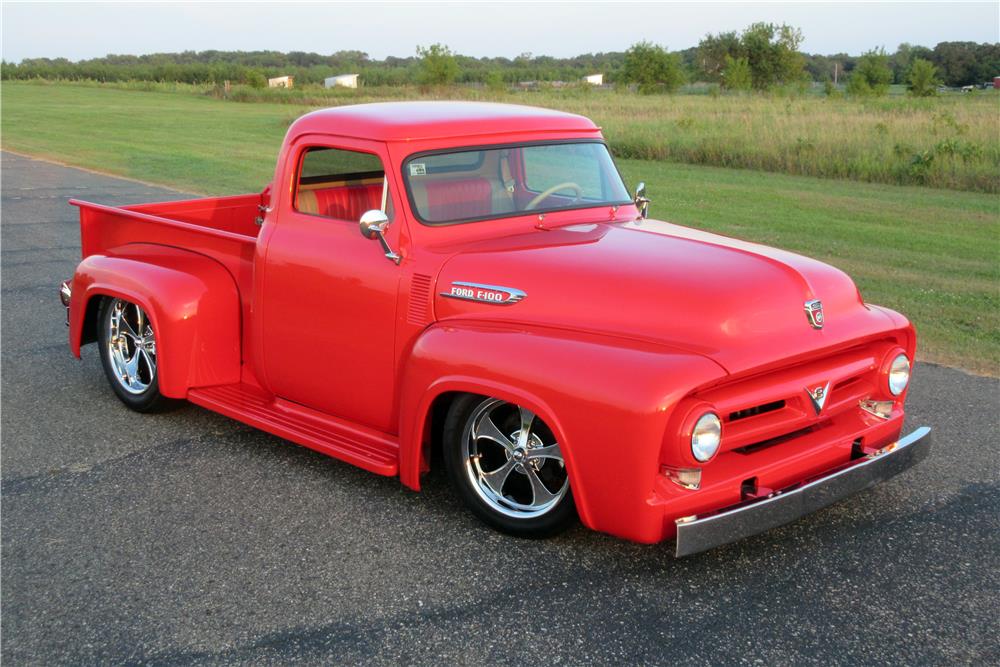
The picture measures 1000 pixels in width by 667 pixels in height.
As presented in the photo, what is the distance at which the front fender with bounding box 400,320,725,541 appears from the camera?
3.71 m

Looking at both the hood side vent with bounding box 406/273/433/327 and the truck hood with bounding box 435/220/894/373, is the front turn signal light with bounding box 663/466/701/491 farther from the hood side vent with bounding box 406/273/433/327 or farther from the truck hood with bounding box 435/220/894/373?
the hood side vent with bounding box 406/273/433/327

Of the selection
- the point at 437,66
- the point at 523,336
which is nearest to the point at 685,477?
the point at 523,336

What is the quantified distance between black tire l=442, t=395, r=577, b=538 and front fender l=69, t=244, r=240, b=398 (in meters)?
1.86

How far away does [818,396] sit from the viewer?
4133 mm

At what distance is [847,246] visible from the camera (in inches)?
469

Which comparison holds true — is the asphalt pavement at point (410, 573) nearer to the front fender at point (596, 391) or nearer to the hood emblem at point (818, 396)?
the front fender at point (596, 391)

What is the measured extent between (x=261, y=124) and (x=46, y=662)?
33549 mm

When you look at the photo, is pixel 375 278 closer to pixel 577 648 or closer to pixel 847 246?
pixel 577 648

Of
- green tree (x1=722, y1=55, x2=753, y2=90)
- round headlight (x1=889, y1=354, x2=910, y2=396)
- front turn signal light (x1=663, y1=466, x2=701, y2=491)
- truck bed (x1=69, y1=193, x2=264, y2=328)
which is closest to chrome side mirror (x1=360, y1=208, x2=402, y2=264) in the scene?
truck bed (x1=69, y1=193, x2=264, y2=328)

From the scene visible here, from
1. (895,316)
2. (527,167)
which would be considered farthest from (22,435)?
(895,316)

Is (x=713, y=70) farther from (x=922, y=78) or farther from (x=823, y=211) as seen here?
(x=823, y=211)

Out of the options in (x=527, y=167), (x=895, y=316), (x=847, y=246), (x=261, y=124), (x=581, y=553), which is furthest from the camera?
(x=261, y=124)

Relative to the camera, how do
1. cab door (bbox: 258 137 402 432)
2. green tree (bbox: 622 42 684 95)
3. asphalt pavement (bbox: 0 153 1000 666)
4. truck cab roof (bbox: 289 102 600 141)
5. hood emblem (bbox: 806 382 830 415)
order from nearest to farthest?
asphalt pavement (bbox: 0 153 1000 666), hood emblem (bbox: 806 382 830 415), cab door (bbox: 258 137 402 432), truck cab roof (bbox: 289 102 600 141), green tree (bbox: 622 42 684 95)

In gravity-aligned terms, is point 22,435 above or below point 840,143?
below
